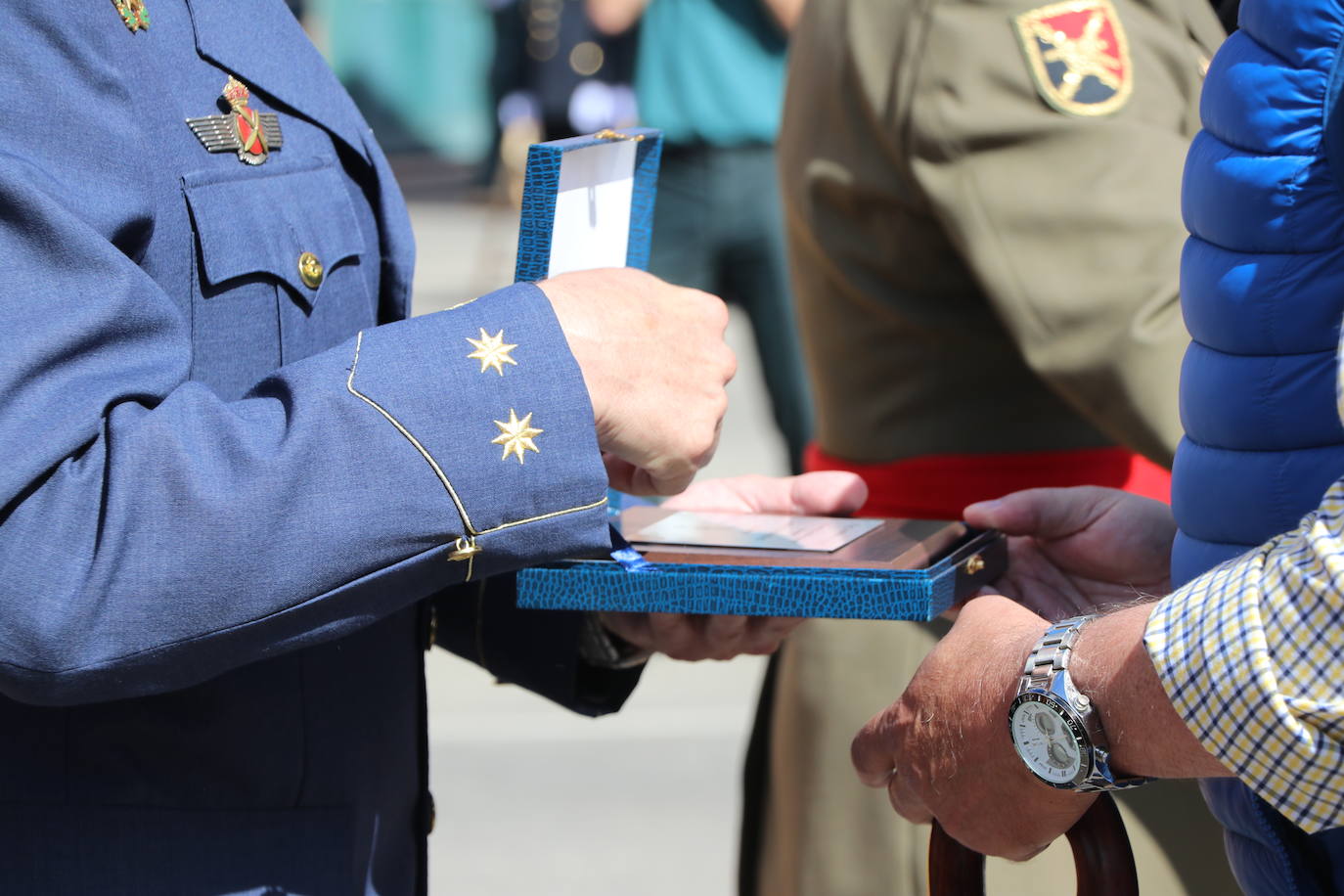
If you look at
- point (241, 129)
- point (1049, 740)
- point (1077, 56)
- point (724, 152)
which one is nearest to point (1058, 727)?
point (1049, 740)

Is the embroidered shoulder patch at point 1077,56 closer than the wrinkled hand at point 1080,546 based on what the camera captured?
No

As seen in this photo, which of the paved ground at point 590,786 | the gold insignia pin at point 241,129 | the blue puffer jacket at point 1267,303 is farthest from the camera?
the paved ground at point 590,786

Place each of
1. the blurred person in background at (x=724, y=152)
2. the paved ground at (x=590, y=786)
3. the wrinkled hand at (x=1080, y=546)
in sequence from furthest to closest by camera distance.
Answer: the blurred person in background at (x=724, y=152)
the paved ground at (x=590, y=786)
the wrinkled hand at (x=1080, y=546)

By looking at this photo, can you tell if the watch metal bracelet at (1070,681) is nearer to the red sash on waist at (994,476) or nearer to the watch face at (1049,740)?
the watch face at (1049,740)

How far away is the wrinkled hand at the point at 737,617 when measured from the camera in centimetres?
141

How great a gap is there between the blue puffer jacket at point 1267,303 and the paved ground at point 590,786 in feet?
7.19

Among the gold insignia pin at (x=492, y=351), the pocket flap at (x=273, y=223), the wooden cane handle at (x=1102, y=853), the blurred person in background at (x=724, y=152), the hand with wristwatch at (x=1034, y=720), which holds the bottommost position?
the blurred person in background at (x=724, y=152)

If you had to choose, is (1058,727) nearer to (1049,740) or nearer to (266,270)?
(1049,740)

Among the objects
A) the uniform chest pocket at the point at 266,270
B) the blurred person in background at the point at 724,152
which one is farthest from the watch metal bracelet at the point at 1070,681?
the blurred person in background at the point at 724,152

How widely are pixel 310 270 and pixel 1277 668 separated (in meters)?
0.72

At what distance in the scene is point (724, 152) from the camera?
3.67 m

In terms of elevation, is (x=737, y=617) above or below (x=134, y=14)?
below

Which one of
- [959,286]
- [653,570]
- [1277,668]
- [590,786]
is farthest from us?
[590,786]

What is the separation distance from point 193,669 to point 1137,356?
3.12 feet
